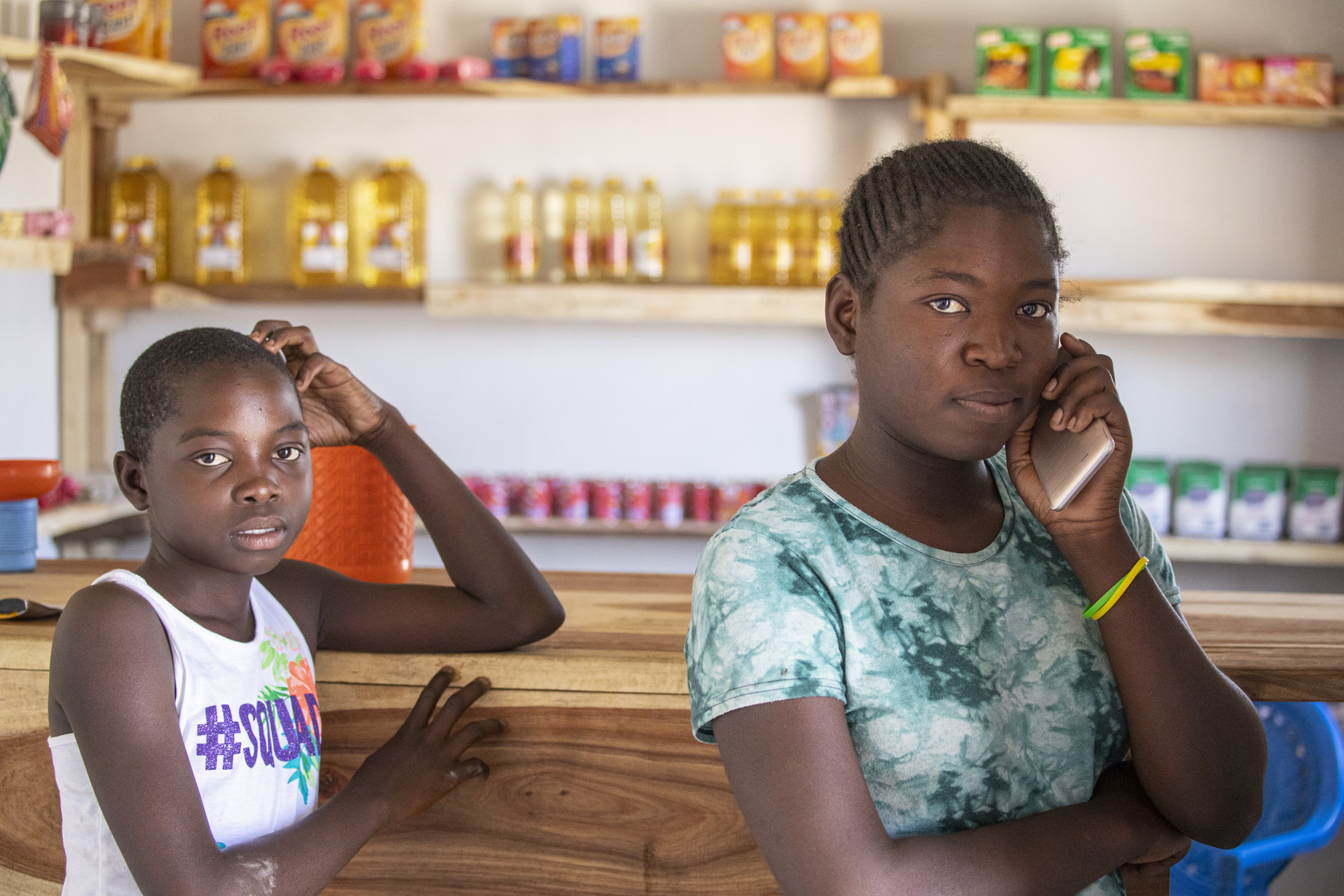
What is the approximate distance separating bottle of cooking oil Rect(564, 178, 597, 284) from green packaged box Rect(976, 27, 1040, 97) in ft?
3.30

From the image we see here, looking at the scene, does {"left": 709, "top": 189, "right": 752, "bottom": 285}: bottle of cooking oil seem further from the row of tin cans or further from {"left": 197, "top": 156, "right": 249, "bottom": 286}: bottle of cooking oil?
{"left": 197, "top": 156, "right": 249, "bottom": 286}: bottle of cooking oil

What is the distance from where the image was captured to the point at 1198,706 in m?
0.77

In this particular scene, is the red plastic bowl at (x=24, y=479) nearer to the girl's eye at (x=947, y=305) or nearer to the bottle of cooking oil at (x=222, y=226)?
the girl's eye at (x=947, y=305)

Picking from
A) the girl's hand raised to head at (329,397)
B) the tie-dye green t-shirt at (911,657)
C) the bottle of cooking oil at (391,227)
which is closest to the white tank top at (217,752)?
the girl's hand raised to head at (329,397)

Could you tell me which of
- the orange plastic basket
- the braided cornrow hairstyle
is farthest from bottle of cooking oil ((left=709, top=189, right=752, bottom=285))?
the braided cornrow hairstyle

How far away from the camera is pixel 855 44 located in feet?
9.30

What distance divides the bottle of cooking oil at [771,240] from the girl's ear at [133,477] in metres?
2.10

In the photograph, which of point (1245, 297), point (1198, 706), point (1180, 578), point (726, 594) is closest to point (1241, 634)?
point (1198, 706)

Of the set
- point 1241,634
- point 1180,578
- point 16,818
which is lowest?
point 1180,578

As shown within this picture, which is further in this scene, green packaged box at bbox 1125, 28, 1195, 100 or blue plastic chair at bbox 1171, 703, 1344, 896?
green packaged box at bbox 1125, 28, 1195, 100

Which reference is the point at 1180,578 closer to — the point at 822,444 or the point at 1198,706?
the point at 822,444

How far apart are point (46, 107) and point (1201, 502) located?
101 inches

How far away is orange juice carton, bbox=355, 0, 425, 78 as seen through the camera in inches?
116

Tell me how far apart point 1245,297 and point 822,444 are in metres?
1.05
